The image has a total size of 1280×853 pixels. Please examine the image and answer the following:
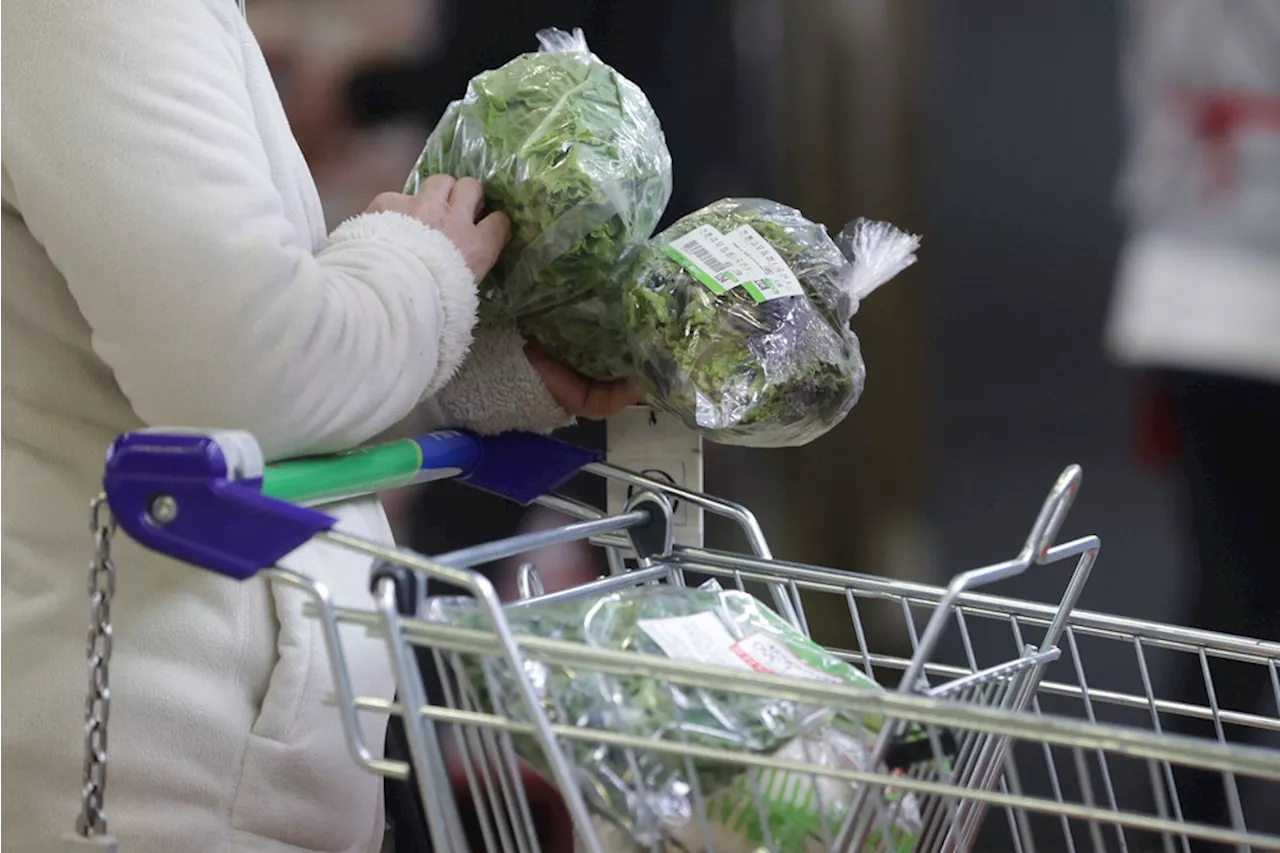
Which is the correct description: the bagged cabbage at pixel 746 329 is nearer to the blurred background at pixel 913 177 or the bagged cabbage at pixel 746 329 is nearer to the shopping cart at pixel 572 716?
the shopping cart at pixel 572 716

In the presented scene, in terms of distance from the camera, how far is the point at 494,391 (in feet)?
2.90

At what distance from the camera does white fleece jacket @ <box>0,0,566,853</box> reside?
640 mm

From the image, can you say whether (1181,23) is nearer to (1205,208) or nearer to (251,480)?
(1205,208)

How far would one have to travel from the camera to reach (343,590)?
2.45ft

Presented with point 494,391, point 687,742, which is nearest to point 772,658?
point 687,742

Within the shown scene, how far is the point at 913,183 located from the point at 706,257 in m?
0.65

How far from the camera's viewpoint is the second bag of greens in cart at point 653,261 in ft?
2.51

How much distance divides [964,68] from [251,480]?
40.3 inches

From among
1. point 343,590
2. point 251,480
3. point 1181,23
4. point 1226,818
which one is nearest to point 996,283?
point 1181,23

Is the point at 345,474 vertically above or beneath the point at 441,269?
beneath

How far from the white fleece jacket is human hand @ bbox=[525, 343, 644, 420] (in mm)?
138

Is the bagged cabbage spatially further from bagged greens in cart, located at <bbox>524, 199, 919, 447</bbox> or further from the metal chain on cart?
the metal chain on cart

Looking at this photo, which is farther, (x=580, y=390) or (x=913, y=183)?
(x=913, y=183)

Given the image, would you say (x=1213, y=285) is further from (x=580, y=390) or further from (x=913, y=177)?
(x=580, y=390)
